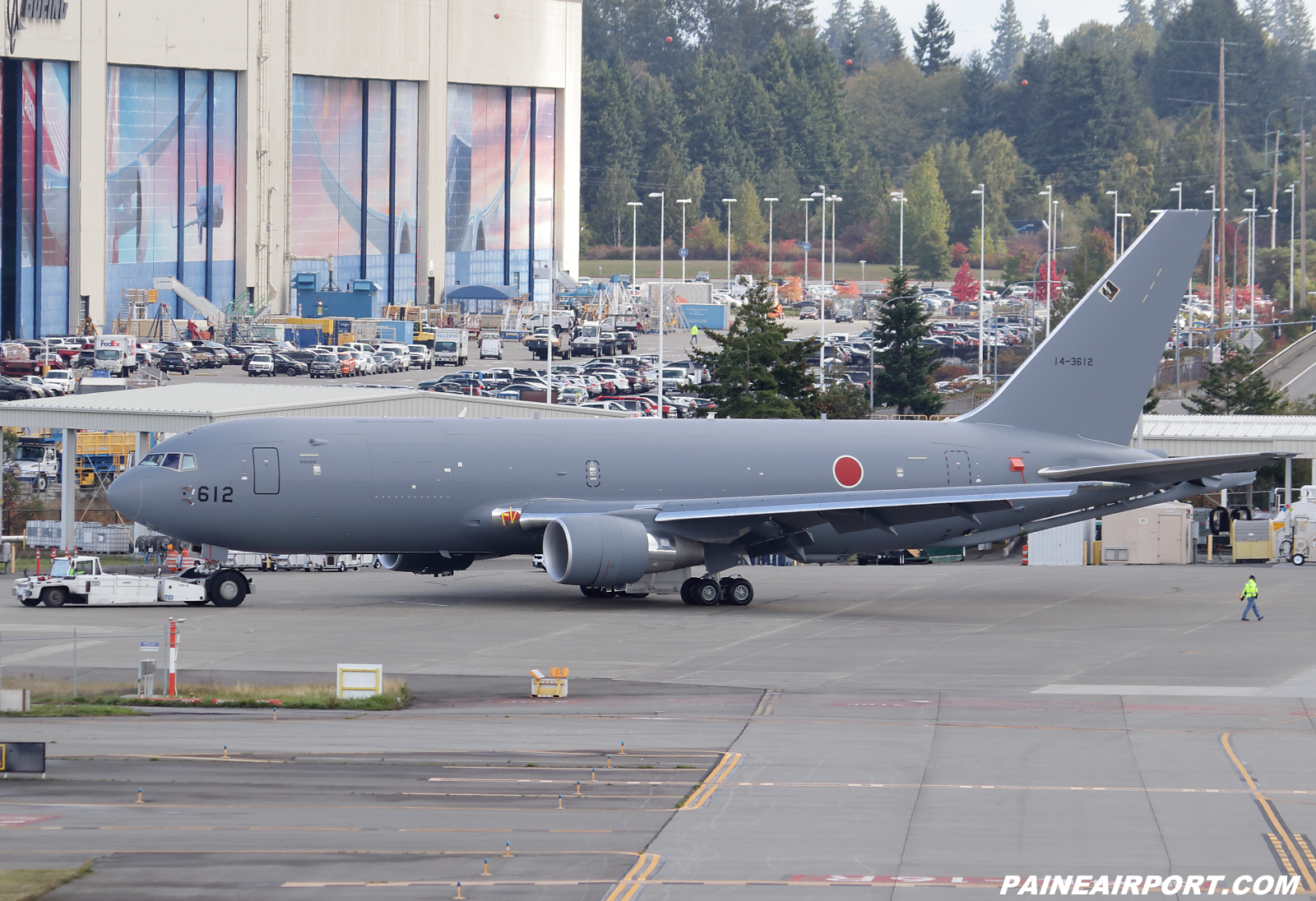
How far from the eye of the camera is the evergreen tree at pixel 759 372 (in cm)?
7356

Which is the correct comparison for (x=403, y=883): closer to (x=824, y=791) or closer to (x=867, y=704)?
(x=824, y=791)

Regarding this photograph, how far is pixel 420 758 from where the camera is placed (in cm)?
2520

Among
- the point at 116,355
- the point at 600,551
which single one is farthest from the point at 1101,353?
the point at 116,355

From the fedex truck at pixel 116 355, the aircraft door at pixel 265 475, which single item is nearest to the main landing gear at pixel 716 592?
the aircraft door at pixel 265 475

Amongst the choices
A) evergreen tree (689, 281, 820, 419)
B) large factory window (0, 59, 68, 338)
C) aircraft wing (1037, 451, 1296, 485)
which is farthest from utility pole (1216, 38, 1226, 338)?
large factory window (0, 59, 68, 338)

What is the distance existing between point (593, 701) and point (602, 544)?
12210 mm

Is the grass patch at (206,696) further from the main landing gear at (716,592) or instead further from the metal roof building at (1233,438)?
the metal roof building at (1233,438)

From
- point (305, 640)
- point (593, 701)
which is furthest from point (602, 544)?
point (593, 701)

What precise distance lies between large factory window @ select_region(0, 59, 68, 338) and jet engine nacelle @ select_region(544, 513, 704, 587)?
92.7m

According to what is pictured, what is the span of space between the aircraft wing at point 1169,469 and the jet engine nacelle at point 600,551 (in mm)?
12414

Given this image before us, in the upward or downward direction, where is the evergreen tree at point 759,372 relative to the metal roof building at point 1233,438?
upward

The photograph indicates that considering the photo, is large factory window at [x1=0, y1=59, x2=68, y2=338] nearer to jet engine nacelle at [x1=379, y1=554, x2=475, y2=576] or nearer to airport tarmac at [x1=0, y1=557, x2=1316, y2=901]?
airport tarmac at [x1=0, y1=557, x2=1316, y2=901]

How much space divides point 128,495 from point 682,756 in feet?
74.3

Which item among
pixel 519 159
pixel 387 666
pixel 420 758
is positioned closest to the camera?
pixel 420 758
